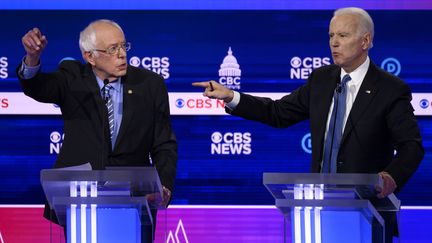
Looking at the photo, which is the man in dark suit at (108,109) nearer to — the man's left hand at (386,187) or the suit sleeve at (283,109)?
the suit sleeve at (283,109)

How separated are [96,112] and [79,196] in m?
1.20

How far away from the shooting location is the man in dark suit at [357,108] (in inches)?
180

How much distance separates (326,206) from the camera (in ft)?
11.7

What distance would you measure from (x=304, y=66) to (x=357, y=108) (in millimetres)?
1478

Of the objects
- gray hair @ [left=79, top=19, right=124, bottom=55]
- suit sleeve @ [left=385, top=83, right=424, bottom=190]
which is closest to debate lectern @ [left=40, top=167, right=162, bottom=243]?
suit sleeve @ [left=385, top=83, right=424, bottom=190]

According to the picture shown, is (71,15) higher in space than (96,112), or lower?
Answer: higher

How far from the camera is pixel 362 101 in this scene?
4.63 m

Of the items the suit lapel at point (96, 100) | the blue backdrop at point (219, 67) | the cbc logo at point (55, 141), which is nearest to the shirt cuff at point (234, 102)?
the suit lapel at point (96, 100)

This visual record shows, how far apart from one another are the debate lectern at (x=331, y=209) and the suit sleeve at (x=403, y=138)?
79 centimetres

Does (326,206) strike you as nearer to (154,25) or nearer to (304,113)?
(304,113)

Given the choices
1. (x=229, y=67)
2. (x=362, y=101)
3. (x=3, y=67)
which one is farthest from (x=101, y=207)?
Result: (x=3, y=67)

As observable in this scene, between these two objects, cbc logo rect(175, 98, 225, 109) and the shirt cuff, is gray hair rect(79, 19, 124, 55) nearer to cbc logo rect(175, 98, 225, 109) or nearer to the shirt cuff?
the shirt cuff

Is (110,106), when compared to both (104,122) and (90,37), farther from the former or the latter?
(90,37)

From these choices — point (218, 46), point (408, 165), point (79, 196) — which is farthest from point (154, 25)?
point (79, 196)
